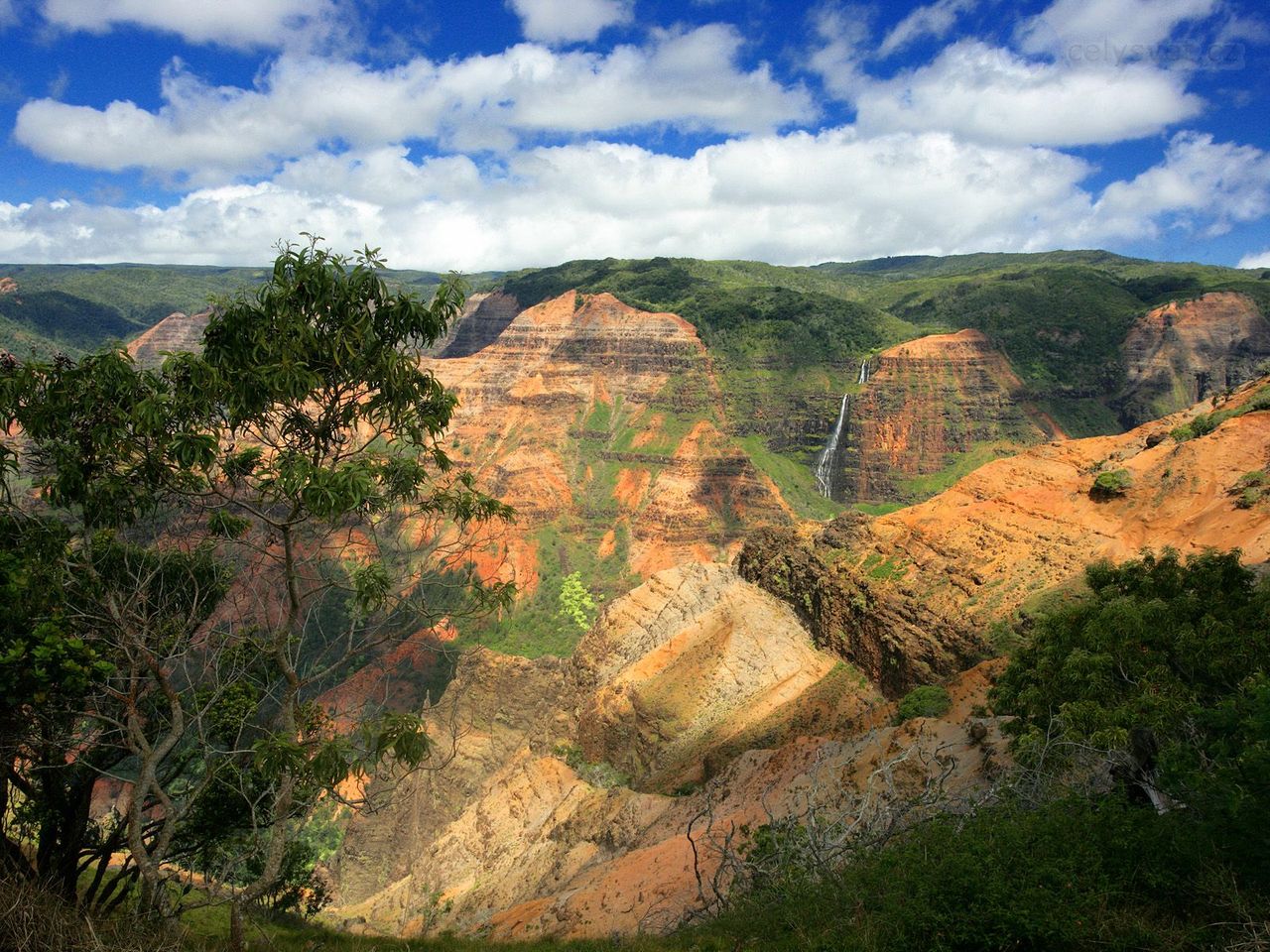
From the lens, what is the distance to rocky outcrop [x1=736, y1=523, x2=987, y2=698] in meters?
30.8

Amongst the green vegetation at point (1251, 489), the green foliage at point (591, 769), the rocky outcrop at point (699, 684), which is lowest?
the green foliage at point (591, 769)

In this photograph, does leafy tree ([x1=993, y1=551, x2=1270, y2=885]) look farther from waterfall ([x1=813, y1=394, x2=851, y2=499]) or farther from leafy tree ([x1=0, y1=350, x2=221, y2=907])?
waterfall ([x1=813, y1=394, x2=851, y2=499])

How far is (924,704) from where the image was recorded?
26.3 m

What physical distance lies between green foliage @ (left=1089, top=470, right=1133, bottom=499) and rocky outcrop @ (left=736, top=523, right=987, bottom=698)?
29.3ft

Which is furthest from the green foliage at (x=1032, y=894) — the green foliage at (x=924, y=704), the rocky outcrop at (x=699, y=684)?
the rocky outcrop at (x=699, y=684)

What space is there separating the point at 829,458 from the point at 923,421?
12.5 metres

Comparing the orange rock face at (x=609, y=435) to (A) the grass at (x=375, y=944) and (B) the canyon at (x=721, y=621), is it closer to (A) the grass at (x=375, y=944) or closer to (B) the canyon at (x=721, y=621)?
(B) the canyon at (x=721, y=621)

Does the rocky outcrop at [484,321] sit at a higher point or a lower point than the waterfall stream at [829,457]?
higher

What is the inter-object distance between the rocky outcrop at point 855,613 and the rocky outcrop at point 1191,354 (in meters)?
86.9

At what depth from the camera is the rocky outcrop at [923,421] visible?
305 feet

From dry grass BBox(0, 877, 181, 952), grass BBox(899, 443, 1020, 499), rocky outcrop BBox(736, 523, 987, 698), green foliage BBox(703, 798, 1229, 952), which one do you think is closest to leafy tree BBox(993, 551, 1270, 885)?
green foliage BBox(703, 798, 1229, 952)

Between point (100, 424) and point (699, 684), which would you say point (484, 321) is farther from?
point (100, 424)

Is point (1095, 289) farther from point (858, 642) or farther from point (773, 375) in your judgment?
point (858, 642)

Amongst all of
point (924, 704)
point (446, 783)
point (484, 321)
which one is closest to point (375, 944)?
point (924, 704)
